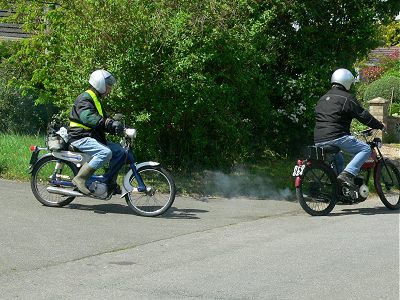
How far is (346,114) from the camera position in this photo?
1037 cm

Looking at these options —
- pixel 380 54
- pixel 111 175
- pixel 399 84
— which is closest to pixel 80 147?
pixel 111 175

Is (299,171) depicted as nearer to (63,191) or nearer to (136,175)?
(136,175)

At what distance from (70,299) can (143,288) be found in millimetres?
679

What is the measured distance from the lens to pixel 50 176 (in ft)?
32.9

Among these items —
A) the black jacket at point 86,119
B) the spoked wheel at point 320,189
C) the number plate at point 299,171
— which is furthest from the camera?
the spoked wheel at point 320,189

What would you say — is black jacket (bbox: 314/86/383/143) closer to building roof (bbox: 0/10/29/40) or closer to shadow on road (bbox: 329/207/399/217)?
shadow on road (bbox: 329/207/399/217)

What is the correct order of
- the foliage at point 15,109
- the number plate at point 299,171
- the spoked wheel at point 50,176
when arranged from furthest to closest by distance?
the foliage at point 15,109
the number plate at point 299,171
the spoked wheel at point 50,176

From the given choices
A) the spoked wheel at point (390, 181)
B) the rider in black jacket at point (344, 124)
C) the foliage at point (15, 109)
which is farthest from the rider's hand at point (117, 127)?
the foliage at point (15, 109)

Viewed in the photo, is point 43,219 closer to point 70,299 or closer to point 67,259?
point 67,259

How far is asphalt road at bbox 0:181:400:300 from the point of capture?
650 cm

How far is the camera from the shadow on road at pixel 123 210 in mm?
9930

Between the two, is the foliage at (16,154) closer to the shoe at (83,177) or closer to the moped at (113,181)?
the moped at (113,181)

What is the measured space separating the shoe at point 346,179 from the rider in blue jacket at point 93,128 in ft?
9.98

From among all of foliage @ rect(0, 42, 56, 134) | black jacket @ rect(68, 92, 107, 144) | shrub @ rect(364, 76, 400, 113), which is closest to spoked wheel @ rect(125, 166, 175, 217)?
black jacket @ rect(68, 92, 107, 144)
